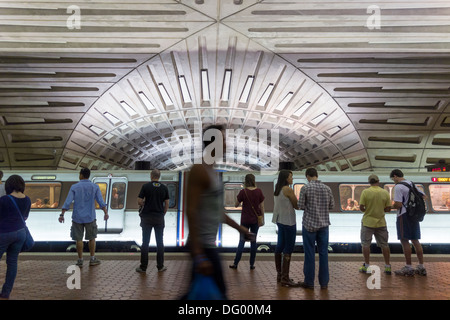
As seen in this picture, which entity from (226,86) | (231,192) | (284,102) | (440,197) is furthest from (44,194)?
(284,102)

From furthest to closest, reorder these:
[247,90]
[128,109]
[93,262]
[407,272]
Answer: [128,109] < [247,90] < [93,262] < [407,272]

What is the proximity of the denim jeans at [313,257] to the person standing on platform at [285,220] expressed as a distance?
0.26 meters

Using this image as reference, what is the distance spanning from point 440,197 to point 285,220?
7.63 m

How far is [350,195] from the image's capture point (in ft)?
37.4

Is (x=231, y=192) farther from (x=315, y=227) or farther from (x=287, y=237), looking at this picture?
(x=315, y=227)

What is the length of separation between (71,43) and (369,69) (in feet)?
47.1

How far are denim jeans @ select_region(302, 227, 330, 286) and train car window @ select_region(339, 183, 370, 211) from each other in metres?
5.90

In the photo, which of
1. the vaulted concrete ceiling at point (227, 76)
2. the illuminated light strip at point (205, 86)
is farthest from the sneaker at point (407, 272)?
the illuminated light strip at point (205, 86)

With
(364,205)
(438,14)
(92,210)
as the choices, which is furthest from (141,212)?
(438,14)

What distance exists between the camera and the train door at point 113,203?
1119 cm

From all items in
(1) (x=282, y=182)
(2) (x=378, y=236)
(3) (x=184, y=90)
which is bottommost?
(2) (x=378, y=236)

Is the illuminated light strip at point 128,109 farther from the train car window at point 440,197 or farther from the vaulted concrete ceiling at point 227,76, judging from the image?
the train car window at point 440,197

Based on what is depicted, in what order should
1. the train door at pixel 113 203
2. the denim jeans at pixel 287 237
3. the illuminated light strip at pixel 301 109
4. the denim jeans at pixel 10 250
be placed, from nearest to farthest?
the denim jeans at pixel 10 250, the denim jeans at pixel 287 237, the train door at pixel 113 203, the illuminated light strip at pixel 301 109

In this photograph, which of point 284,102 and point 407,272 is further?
point 284,102
